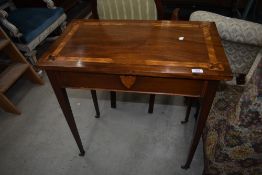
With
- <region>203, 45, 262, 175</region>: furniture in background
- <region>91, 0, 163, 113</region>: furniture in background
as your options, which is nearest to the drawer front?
<region>203, 45, 262, 175</region>: furniture in background

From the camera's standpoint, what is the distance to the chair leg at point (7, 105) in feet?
5.23

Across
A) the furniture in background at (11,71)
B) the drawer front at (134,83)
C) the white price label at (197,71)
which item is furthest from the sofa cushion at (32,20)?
the white price label at (197,71)

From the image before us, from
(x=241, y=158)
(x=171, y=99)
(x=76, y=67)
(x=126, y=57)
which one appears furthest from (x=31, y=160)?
(x=241, y=158)

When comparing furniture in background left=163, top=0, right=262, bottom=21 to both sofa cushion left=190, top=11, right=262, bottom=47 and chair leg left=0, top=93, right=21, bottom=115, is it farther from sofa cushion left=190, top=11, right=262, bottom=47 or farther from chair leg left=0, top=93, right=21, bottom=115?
chair leg left=0, top=93, right=21, bottom=115

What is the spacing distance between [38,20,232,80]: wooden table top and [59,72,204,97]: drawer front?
5 centimetres

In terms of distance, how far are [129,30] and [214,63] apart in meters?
0.49

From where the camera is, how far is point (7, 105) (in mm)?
1639

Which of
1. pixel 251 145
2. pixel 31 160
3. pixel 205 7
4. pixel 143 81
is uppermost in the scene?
pixel 143 81

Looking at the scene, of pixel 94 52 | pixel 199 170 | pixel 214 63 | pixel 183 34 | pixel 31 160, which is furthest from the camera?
pixel 31 160

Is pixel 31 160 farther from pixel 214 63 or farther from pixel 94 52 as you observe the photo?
pixel 214 63

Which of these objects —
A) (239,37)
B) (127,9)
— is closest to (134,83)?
(127,9)

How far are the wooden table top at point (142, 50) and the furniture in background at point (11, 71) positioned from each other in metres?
0.90

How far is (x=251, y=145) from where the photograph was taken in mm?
→ 840

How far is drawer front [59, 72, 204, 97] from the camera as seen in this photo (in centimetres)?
78
